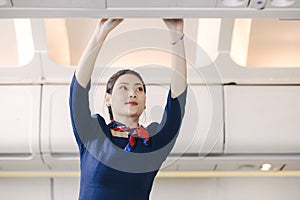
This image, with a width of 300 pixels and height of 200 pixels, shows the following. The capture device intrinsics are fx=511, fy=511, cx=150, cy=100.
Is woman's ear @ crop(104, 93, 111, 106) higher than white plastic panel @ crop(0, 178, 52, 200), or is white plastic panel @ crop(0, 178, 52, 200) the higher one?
white plastic panel @ crop(0, 178, 52, 200)

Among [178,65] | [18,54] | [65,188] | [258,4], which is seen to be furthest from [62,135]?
[258,4]

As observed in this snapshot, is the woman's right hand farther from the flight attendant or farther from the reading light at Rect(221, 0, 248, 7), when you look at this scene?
the reading light at Rect(221, 0, 248, 7)

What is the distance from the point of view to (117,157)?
4.79 feet

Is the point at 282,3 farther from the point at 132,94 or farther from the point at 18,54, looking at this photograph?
the point at 18,54

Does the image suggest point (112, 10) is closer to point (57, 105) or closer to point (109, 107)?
point (109, 107)

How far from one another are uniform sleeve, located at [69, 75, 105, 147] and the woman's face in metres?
0.07

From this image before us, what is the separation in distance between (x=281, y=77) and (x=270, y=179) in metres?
0.76

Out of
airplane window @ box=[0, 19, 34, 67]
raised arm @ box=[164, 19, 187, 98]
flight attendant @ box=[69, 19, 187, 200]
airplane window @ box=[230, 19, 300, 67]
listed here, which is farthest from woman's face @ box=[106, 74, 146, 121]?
airplane window @ box=[230, 19, 300, 67]

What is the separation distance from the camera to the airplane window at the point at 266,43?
2201 millimetres

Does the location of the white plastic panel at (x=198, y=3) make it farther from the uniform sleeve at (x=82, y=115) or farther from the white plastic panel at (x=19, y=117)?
the white plastic panel at (x=19, y=117)

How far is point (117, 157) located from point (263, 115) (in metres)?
1.02

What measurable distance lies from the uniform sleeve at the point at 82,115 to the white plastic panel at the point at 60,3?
1.47ft

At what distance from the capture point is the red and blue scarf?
1452mm

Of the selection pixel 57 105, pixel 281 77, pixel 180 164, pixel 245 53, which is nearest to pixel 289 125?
pixel 281 77
